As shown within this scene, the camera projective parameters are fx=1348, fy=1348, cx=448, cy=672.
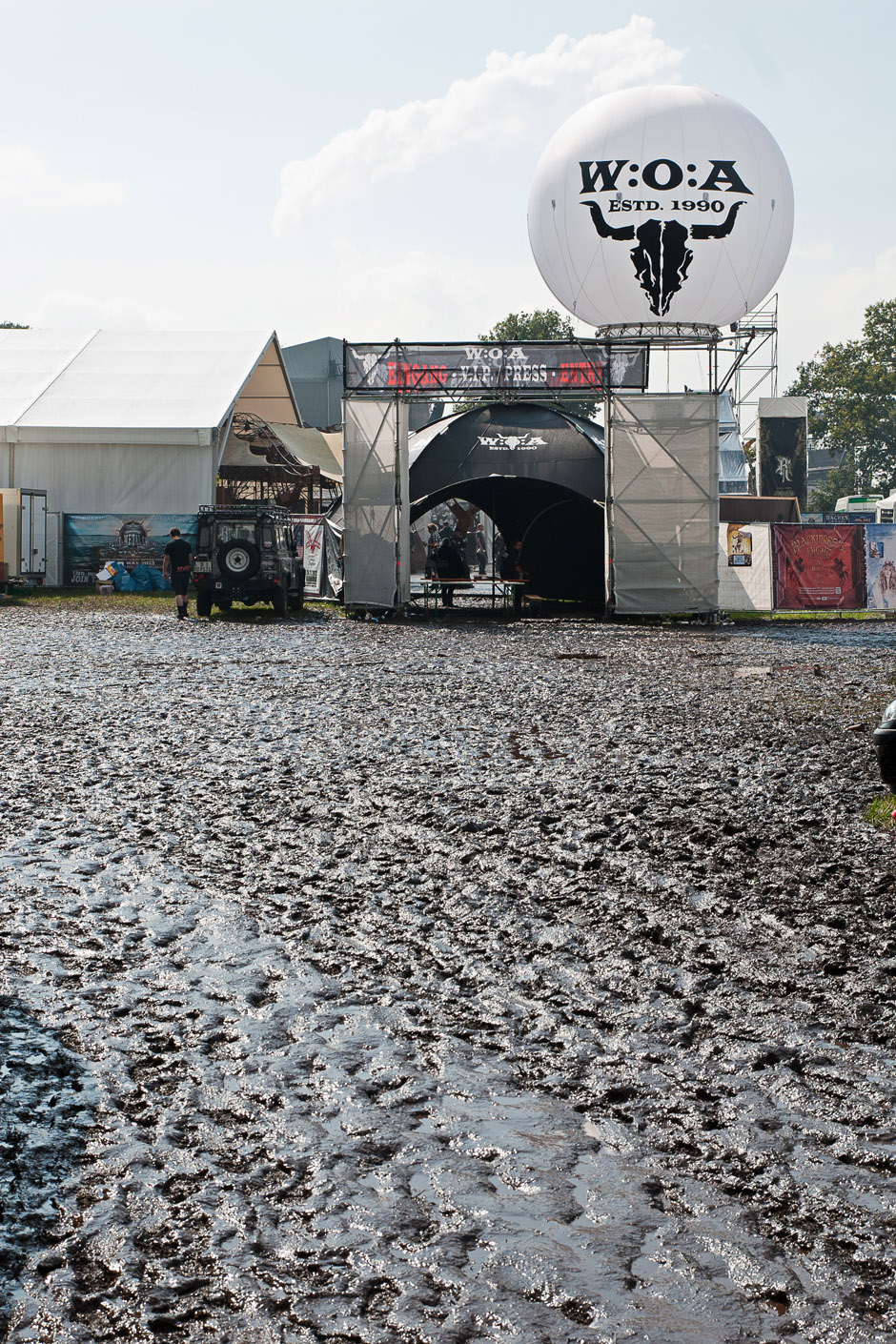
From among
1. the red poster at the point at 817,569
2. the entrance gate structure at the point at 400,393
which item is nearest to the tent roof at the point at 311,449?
the entrance gate structure at the point at 400,393

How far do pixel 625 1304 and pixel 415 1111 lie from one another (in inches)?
46.4

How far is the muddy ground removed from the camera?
3162 millimetres

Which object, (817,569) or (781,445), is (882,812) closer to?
(817,569)

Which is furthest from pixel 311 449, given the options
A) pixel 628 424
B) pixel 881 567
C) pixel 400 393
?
pixel 881 567

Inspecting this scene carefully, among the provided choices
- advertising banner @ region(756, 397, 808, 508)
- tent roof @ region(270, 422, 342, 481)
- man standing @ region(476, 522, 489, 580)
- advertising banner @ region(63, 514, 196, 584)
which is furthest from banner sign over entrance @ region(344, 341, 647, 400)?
advertising banner @ region(756, 397, 808, 508)

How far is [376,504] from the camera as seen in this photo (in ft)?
91.8

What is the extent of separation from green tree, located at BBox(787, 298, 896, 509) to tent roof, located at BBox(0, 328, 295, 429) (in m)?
85.7

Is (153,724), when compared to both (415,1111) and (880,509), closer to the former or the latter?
(415,1111)

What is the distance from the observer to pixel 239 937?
232 inches

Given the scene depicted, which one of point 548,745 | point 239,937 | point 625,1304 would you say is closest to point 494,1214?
point 625,1304

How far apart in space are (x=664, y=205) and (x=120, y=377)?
19.0 metres

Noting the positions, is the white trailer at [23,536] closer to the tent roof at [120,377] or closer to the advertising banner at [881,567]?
the tent roof at [120,377]

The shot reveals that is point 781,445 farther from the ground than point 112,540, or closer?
farther from the ground

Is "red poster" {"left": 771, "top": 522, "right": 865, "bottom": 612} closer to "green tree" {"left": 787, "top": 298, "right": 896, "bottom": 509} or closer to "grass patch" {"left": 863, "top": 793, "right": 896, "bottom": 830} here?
"grass patch" {"left": 863, "top": 793, "right": 896, "bottom": 830}
